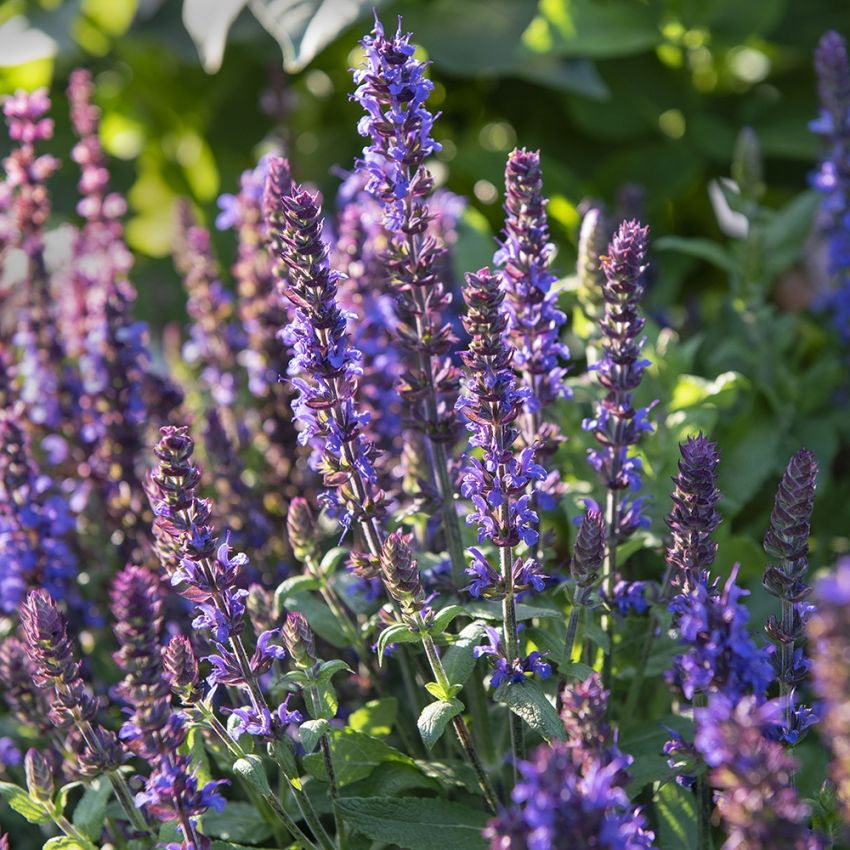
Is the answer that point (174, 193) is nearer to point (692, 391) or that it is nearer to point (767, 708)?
point (692, 391)

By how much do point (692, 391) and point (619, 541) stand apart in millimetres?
457

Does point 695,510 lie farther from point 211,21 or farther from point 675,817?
point 211,21

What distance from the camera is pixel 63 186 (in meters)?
3.30

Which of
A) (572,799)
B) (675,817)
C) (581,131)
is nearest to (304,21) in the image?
(581,131)

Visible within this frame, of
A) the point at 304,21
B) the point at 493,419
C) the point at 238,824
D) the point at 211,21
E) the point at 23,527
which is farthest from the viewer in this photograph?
the point at 211,21

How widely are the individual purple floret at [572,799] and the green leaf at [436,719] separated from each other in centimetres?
28

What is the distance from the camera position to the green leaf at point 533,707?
1.23 meters

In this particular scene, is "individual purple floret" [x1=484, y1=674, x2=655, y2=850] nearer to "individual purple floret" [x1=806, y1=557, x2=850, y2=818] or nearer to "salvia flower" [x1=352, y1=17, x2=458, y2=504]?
"individual purple floret" [x1=806, y1=557, x2=850, y2=818]

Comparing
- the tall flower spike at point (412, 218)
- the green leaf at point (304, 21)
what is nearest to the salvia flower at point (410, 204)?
the tall flower spike at point (412, 218)

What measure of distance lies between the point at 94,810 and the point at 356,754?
12.4 inches

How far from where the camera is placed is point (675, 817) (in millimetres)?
1379

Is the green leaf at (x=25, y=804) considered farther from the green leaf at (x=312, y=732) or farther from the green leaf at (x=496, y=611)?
the green leaf at (x=496, y=611)

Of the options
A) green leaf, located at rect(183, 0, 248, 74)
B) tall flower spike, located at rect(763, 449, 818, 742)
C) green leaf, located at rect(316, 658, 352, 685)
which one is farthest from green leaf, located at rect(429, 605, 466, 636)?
green leaf, located at rect(183, 0, 248, 74)

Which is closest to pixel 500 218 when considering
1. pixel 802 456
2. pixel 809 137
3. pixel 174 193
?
pixel 809 137
